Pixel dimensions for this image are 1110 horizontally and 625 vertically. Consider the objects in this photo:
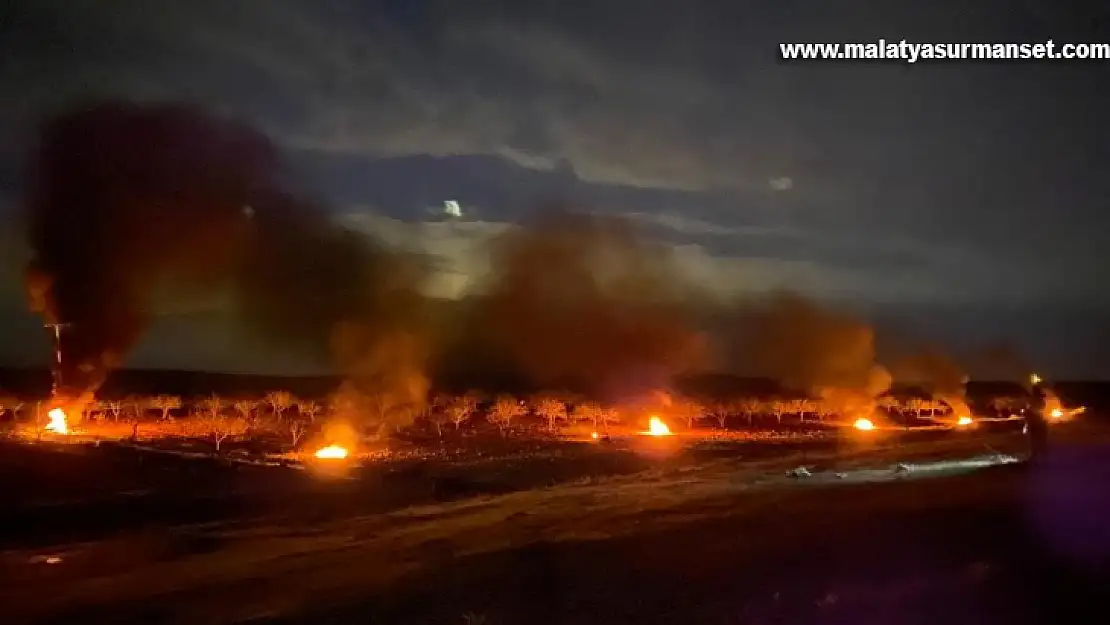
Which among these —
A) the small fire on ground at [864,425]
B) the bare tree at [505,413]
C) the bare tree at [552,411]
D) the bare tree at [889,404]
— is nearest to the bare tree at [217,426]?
the bare tree at [505,413]

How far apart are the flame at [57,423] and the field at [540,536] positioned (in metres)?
4.73

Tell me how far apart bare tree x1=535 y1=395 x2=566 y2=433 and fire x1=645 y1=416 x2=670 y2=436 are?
4.25 meters

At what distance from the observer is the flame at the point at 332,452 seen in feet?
97.5

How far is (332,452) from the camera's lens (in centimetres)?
3097

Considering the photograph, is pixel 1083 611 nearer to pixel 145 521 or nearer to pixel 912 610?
pixel 912 610

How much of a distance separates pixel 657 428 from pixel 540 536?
24.5 metres

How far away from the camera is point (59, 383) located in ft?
145

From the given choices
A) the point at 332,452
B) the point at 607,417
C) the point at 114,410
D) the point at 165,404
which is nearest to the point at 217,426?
the point at 114,410

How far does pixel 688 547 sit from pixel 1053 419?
4444cm

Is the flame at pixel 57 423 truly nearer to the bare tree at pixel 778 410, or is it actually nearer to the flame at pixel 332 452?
the flame at pixel 332 452

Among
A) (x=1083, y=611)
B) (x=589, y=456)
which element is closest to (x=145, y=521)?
(x=589, y=456)

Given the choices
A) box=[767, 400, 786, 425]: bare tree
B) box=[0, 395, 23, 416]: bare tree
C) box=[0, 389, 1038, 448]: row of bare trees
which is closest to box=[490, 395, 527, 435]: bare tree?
box=[0, 389, 1038, 448]: row of bare trees

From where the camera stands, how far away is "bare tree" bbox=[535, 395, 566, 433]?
147ft

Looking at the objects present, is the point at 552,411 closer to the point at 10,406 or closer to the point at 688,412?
the point at 688,412
